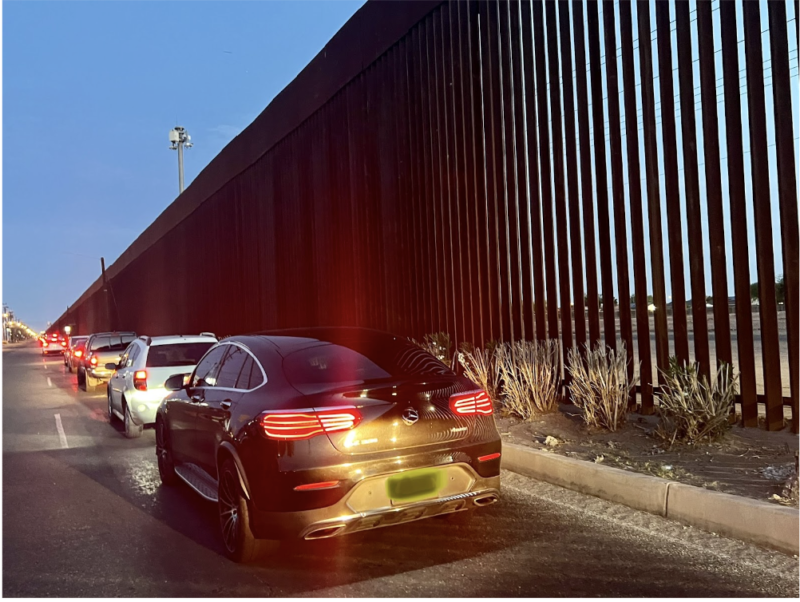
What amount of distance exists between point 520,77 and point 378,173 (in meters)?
5.15

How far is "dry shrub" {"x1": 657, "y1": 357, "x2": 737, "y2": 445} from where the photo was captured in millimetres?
6617

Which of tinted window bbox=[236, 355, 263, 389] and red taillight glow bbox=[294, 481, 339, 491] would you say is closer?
red taillight glow bbox=[294, 481, 339, 491]

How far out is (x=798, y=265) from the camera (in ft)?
22.7

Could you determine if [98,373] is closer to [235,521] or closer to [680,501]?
[235,521]

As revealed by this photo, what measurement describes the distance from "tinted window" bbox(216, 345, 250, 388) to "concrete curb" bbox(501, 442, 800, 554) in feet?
9.79

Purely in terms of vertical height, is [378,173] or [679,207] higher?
[378,173]

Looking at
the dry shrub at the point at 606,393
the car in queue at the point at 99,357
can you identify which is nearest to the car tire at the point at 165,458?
the dry shrub at the point at 606,393

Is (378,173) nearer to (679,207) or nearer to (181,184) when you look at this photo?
(679,207)

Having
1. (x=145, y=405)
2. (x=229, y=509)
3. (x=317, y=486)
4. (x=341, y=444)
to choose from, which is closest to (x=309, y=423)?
(x=341, y=444)

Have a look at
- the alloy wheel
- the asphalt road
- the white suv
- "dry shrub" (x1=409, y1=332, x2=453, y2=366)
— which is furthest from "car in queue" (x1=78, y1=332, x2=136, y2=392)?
the alloy wheel

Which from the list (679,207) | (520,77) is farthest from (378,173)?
(679,207)

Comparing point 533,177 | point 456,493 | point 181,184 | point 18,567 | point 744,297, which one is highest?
point 181,184

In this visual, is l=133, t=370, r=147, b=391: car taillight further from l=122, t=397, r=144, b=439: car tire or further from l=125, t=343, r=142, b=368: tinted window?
l=125, t=343, r=142, b=368: tinted window

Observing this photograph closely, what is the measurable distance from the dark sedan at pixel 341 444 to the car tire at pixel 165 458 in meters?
1.74
